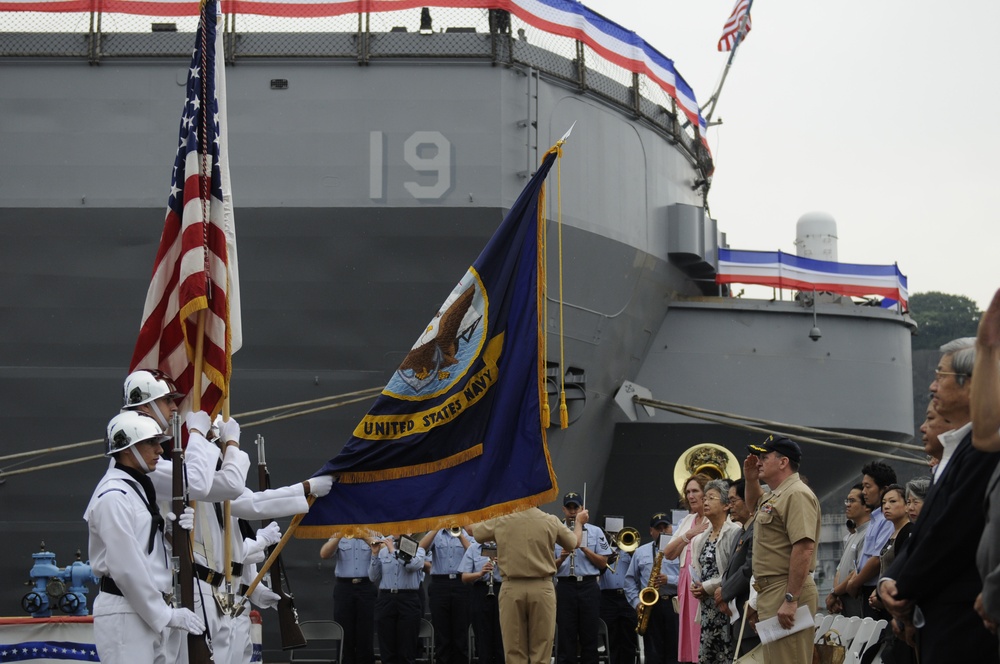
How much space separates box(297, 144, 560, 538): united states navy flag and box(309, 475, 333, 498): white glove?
0.06 meters

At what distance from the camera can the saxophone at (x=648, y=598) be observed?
12.0 meters

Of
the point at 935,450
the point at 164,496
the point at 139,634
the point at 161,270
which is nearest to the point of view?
the point at 935,450

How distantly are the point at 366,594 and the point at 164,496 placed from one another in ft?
22.9

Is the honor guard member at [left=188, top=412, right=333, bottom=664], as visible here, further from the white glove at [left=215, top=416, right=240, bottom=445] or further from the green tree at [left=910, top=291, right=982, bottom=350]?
the green tree at [left=910, top=291, right=982, bottom=350]

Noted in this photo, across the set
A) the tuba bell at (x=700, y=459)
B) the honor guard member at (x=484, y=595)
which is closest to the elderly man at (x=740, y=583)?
the honor guard member at (x=484, y=595)

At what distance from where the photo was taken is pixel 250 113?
1395 centimetres

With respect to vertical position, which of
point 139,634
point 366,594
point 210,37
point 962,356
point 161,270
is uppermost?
point 210,37

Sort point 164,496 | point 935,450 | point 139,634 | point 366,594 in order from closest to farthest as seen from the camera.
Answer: point 935,450, point 139,634, point 164,496, point 366,594

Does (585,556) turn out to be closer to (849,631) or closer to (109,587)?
(849,631)

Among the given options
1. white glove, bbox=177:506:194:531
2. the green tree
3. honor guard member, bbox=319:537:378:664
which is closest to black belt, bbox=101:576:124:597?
white glove, bbox=177:506:194:531

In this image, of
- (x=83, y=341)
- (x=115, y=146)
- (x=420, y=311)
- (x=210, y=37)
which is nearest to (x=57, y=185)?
(x=115, y=146)

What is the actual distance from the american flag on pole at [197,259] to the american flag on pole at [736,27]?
12270 mm

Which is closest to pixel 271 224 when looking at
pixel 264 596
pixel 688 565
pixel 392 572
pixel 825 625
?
pixel 392 572

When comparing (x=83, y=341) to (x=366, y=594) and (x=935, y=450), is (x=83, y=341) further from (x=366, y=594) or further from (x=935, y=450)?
(x=935, y=450)
